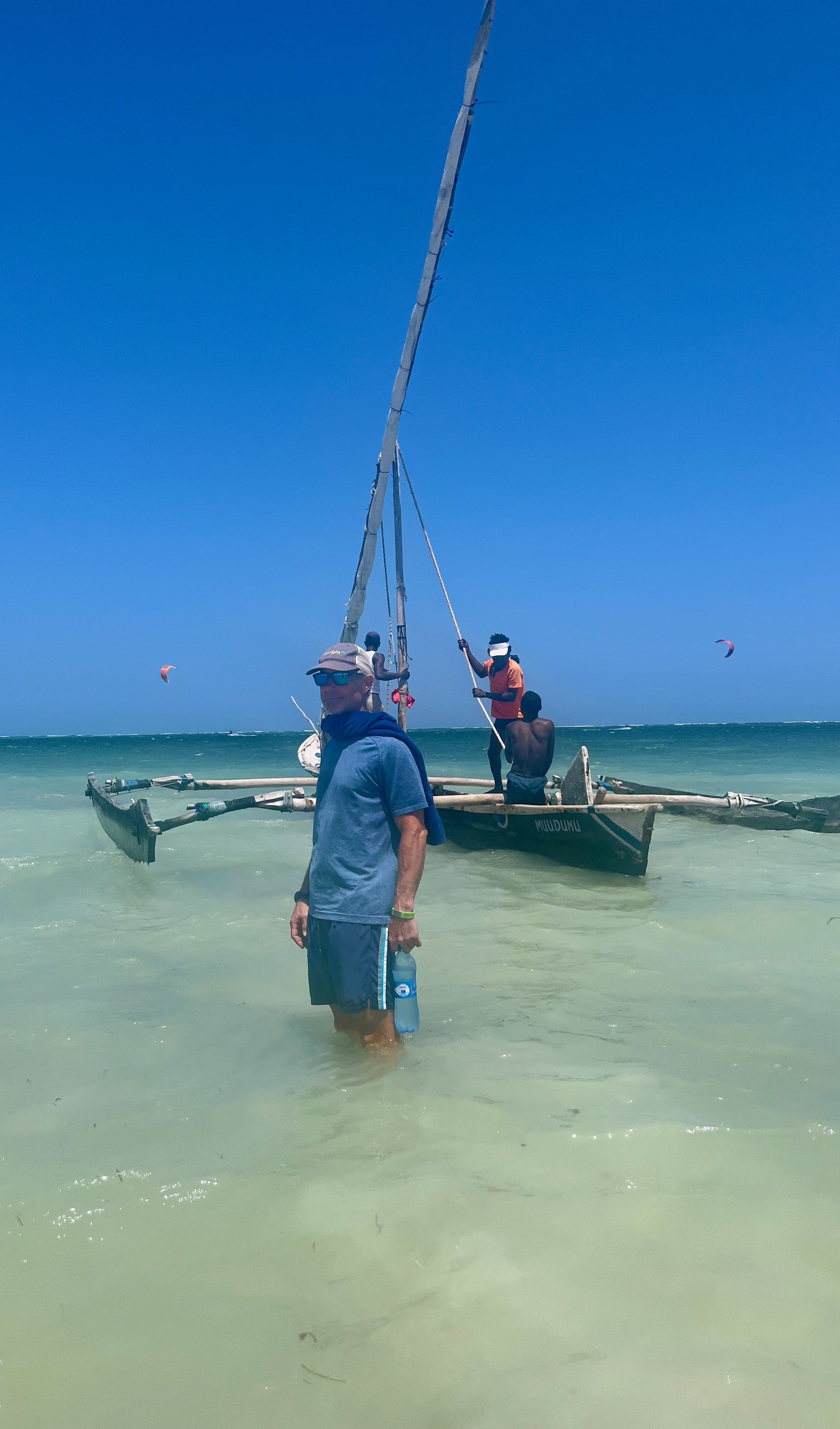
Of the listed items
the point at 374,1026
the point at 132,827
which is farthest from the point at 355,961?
the point at 132,827

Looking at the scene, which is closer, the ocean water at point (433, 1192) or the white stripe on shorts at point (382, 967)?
the ocean water at point (433, 1192)

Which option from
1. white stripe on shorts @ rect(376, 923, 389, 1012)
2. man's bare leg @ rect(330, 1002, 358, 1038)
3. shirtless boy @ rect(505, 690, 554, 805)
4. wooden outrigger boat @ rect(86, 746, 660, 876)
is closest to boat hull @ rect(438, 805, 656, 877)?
wooden outrigger boat @ rect(86, 746, 660, 876)

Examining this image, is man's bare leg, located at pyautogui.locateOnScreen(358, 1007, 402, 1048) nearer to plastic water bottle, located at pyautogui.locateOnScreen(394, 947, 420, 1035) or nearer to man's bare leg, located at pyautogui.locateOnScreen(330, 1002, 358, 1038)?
man's bare leg, located at pyautogui.locateOnScreen(330, 1002, 358, 1038)

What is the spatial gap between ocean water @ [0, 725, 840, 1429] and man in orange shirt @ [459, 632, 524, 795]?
4.09 m

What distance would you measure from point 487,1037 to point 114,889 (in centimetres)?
575

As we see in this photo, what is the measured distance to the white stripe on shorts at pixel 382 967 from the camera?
335cm

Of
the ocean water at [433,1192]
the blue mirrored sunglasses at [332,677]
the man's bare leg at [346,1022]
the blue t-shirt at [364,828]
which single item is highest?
the blue mirrored sunglasses at [332,677]

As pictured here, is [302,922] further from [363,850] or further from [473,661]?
[473,661]

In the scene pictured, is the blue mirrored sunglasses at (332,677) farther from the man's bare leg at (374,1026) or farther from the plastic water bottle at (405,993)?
the man's bare leg at (374,1026)

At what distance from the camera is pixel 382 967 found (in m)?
3.35

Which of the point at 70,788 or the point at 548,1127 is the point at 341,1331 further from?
the point at 70,788

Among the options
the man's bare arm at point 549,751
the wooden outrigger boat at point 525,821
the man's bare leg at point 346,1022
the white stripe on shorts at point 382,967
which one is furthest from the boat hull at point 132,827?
the white stripe on shorts at point 382,967

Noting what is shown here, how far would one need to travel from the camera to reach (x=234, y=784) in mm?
10422

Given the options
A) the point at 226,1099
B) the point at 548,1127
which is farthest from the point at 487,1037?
the point at 226,1099
